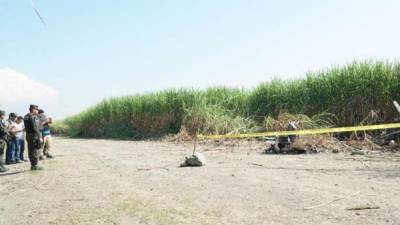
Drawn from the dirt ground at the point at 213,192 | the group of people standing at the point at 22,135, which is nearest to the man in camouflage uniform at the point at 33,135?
the group of people standing at the point at 22,135

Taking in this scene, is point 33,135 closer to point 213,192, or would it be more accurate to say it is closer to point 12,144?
point 12,144

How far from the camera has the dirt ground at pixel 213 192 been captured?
5777 mm

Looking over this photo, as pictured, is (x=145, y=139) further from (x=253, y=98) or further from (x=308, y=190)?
(x=308, y=190)

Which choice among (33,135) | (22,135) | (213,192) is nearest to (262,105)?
(22,135)

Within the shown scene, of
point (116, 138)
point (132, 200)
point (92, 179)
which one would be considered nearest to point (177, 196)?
point (132, 200)

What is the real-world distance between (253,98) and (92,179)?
1122cm

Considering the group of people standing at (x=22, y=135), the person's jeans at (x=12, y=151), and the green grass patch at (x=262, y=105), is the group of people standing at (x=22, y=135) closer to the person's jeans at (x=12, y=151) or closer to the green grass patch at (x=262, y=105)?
the person's jeans at (x=12, y=151)

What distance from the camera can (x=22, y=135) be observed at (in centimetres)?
1391

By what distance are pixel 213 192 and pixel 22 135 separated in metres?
8.81

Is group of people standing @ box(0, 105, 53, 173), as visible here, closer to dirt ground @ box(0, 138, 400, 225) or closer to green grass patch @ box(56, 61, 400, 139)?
dirt ground @ box(0, 138, 400, 225)

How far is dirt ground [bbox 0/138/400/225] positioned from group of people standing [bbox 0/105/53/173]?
0.69 meters

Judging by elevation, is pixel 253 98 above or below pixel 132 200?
above

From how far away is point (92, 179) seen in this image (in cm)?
933

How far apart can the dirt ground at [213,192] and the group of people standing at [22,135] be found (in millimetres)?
690
